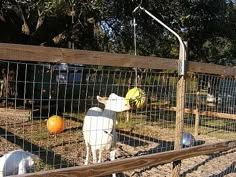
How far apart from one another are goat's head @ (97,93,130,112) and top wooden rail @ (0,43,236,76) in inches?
46.8

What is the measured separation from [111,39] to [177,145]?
11894 mm

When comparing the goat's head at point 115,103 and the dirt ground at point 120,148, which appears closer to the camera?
the goat's head at point 115,103

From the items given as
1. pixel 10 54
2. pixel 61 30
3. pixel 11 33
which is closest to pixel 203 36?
pixel 61 30

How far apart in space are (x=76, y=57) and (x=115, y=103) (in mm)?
2551

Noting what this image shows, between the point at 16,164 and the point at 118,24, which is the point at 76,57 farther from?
the point at 118,24

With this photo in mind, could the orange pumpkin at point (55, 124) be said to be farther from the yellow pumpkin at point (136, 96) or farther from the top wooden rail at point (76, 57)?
the top wooden rail at point (76, 57)

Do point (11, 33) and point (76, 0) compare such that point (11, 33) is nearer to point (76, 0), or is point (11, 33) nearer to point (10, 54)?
point (76, 0)

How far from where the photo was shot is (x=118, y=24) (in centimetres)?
1513

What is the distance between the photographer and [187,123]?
12742 mm

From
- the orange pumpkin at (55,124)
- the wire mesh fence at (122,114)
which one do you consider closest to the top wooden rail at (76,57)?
the wire mesh fence at (122,114)

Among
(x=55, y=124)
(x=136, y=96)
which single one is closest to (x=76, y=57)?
(x=136, y=96)

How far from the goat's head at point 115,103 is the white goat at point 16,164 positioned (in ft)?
5.12

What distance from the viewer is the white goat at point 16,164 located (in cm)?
459

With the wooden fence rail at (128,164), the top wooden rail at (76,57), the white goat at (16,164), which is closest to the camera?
the top wooden rail at (76,57)
